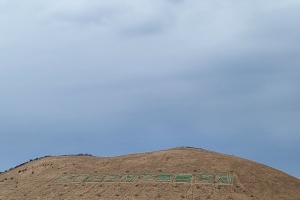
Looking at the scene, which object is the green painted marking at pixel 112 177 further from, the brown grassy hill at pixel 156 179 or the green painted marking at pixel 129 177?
the green painted marking at pixel 129 177

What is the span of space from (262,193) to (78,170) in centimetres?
2209

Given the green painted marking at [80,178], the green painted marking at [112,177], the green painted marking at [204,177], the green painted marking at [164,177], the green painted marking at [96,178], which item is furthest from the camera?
the green painted marking at [80,178]

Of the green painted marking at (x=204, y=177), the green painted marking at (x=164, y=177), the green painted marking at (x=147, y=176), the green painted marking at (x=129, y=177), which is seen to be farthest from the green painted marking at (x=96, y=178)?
the green painted marking at (x=204, y=177)

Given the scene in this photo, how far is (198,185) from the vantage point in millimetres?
35969

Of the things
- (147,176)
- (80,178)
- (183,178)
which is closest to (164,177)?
(147,176)

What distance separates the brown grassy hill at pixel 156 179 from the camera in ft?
114

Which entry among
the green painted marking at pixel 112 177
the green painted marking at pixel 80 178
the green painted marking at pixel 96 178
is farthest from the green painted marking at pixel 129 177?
the green painted marking at pixel 80 178

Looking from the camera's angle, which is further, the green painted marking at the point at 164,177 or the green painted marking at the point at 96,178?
the green painted marking at the point at 96,178

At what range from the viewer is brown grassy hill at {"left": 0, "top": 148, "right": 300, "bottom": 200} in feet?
114

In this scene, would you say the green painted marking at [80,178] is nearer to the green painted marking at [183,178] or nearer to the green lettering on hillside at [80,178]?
A: the green lettering on hillside at [80,178]

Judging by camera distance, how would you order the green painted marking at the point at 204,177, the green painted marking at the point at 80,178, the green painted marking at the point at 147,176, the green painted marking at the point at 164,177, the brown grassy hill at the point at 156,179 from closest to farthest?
the brown grassy hill at the point at 156,179
the green painted marking at the point at 204,177
the green painted marking at the point at 164,177
the green painted marking at the point at 147,176
the green painted marking at the point at 80,178

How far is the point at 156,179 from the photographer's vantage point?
126 feet

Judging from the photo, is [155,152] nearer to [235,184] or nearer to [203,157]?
[203,157]

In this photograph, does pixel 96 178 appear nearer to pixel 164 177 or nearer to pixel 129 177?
pixel 129 177
